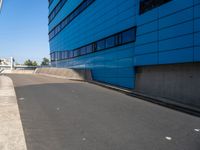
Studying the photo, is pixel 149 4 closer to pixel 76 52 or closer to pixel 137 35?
pixel 137 35

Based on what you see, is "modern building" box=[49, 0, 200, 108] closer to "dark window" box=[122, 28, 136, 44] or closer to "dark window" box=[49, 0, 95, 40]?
"dark window" box=[122, 28, 136, 44]

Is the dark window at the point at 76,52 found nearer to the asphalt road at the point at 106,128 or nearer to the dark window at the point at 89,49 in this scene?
the dark window at the point at 89,49

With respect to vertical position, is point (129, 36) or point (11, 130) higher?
point (129, 36)

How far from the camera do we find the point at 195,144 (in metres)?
6.69

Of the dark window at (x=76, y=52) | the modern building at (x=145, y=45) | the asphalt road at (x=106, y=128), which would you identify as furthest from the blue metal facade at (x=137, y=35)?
the asphalt road at (x=106, y=128)

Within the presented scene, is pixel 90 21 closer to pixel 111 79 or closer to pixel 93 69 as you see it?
pixel 93 69

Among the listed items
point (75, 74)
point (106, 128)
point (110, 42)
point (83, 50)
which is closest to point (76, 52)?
point (83, 50)

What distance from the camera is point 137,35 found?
64.0ft

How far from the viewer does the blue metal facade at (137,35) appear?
555 inches

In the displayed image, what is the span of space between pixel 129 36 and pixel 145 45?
3152 mm

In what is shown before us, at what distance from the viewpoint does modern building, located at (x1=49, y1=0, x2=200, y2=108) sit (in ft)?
45.7

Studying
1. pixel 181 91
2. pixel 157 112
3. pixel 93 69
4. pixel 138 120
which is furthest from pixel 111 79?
pixel 138 120

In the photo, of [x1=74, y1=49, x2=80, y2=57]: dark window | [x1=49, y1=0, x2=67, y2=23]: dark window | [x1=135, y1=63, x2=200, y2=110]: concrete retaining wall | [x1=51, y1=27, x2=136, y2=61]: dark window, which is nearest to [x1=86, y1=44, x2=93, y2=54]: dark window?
[x1=51, y1=27, x2=136, y2=61]: dark window

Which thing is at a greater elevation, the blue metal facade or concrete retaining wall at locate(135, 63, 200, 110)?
the blue metal facade
